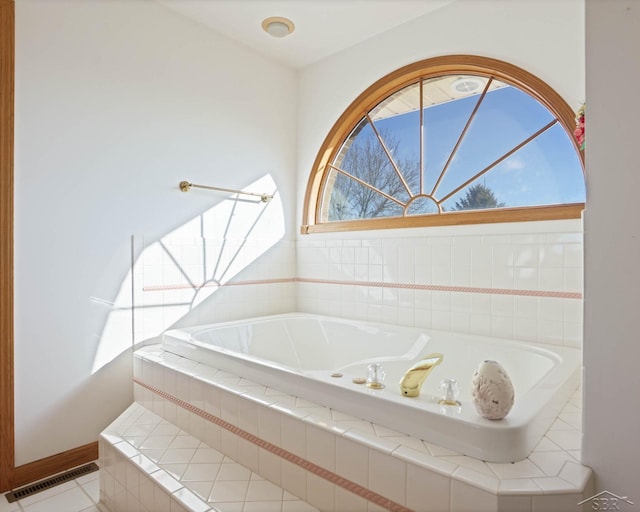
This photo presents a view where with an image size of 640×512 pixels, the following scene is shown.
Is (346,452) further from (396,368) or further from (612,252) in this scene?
(396,368)

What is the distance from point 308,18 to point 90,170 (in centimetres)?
169

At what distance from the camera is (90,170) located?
2.23 metres

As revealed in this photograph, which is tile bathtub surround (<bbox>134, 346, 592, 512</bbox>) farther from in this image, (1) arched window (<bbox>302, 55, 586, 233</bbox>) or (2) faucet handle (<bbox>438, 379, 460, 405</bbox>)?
(1) arched window (<bbox>302, 55, 586, 233</bbox>)

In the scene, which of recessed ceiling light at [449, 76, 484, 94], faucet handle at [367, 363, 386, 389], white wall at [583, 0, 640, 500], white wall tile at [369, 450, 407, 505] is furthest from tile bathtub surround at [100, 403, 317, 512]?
recessed ceiling light at [449, 76, 484, 94]

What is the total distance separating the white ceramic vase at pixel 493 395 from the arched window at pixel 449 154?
1.33m

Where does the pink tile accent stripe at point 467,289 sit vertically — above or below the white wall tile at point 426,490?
above

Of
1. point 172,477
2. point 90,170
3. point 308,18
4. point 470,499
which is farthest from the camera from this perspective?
point 308,18

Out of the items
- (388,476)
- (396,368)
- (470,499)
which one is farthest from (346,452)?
(396,368)

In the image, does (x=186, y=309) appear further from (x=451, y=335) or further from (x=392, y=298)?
(x=451, y=335)

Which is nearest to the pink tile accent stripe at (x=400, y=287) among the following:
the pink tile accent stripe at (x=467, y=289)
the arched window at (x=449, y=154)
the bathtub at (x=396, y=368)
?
the pink tile accent stripe at (x=467, y=289)

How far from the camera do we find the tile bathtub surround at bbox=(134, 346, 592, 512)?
3.28 feet

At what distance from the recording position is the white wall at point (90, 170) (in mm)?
2018

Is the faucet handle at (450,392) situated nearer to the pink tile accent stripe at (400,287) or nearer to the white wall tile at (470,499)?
the white wall tile at (470,499)

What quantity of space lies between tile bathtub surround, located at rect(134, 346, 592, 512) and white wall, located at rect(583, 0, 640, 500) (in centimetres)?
12
